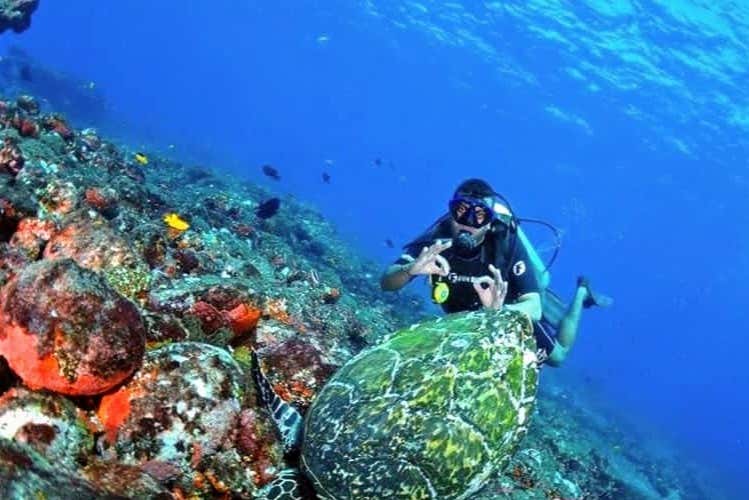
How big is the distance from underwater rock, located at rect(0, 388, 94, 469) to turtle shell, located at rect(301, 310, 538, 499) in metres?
1.45

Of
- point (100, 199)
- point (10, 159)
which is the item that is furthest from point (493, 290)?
point (10, 159)

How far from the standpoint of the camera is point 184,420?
12.4 feet

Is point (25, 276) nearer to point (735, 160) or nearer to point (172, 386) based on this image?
point (172, 386)

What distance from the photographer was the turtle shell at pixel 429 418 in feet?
11.7

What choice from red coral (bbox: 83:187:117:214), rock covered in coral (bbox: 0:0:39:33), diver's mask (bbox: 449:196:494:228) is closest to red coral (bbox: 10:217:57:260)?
red coral (bbox: 83:187:117:214)

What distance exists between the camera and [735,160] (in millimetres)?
44719

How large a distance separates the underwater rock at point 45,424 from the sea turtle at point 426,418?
4.28 feet

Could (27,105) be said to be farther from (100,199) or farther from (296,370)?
(296,370)

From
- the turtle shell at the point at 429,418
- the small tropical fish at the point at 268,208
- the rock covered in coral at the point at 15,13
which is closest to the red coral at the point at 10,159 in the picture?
the turtle shell at the point at 429,418

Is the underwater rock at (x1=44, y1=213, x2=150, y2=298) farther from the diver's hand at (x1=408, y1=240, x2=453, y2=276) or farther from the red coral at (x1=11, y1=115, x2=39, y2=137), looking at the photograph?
the red coral at (x1=11, y1=115, x2=39, y2=137)

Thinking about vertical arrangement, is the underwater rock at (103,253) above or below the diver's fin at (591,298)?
above

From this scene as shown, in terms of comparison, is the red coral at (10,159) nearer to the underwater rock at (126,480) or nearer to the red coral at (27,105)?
the underwater rock at (126,480)

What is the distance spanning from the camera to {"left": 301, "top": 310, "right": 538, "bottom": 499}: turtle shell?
11.7 feet

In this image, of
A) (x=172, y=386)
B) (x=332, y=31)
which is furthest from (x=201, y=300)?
(x=332, y=31)
